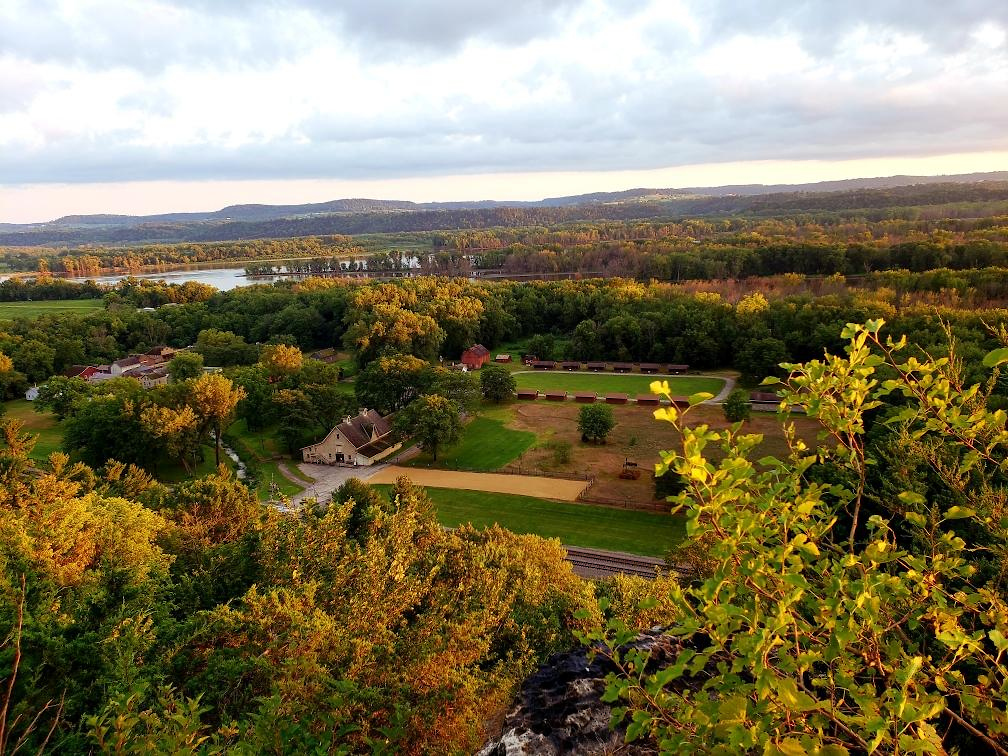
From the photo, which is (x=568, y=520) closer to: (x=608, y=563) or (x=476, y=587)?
(x=608, y=563)

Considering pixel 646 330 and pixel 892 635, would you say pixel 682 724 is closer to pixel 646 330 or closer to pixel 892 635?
pixel 892 635

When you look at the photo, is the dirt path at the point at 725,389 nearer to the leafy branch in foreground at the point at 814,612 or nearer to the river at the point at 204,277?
the leafy branch in foreground at the point at 814,612

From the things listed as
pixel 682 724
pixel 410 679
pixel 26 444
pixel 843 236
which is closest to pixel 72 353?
pixel 26 444

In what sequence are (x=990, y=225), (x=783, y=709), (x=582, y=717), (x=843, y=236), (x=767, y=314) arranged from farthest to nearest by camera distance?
(x=843, y=236), (x=990, y=225), (x=767, y=314), (x=582, y=717), (x=783, y=709)

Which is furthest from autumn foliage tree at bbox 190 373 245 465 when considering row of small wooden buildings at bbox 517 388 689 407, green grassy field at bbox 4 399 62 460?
row of small wooden buildings at bbox 517 388 689 407

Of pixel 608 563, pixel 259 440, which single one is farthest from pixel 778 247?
pixel 608 563

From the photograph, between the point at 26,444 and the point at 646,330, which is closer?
the point at 26,444

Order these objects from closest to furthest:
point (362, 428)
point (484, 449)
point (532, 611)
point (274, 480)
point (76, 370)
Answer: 1. point (532, 611)
2. point (274, 480)
3. point (484, 449)
4. point (362, 428)
5. point (76, 370)
